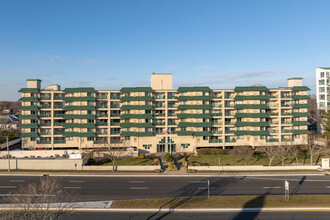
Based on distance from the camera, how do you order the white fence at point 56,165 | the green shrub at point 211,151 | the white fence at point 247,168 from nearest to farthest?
1. the white fence at point 247,168
2. the white fence at point 56,165
3. the green shrub at point 211,151

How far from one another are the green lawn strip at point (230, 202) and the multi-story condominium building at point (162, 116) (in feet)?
109

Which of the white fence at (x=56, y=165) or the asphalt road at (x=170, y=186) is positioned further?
the white fence at (x=56, y=165)

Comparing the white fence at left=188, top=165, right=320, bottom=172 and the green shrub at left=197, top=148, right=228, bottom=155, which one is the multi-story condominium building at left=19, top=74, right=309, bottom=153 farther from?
the white fence at left=188, top=165, right=320, bottom=172

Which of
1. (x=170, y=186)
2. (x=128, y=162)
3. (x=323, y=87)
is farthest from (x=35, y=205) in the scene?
(x=323, y=87)

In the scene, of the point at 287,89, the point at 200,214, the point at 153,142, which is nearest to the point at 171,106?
the point at 153,142

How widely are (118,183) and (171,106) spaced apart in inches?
1249

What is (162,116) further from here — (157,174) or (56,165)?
(56,165)

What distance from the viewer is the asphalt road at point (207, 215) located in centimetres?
2442

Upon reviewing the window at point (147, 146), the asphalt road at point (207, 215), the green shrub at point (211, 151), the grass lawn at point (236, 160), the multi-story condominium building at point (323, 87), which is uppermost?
the multi-story condominium building at point (323, 87)

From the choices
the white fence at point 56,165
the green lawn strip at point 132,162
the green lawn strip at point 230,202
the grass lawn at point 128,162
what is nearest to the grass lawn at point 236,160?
the green lawn strip at point 132,162

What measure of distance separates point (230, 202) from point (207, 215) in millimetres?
4325

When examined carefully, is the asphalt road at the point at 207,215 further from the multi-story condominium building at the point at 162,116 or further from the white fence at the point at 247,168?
the multi-story condominium building at the point at 162,116

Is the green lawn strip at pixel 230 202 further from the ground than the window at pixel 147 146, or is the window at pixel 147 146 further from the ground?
the window at pixel 147 146

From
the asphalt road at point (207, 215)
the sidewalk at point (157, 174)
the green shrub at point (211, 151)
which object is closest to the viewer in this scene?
the asphalt road at point (207, 215)
